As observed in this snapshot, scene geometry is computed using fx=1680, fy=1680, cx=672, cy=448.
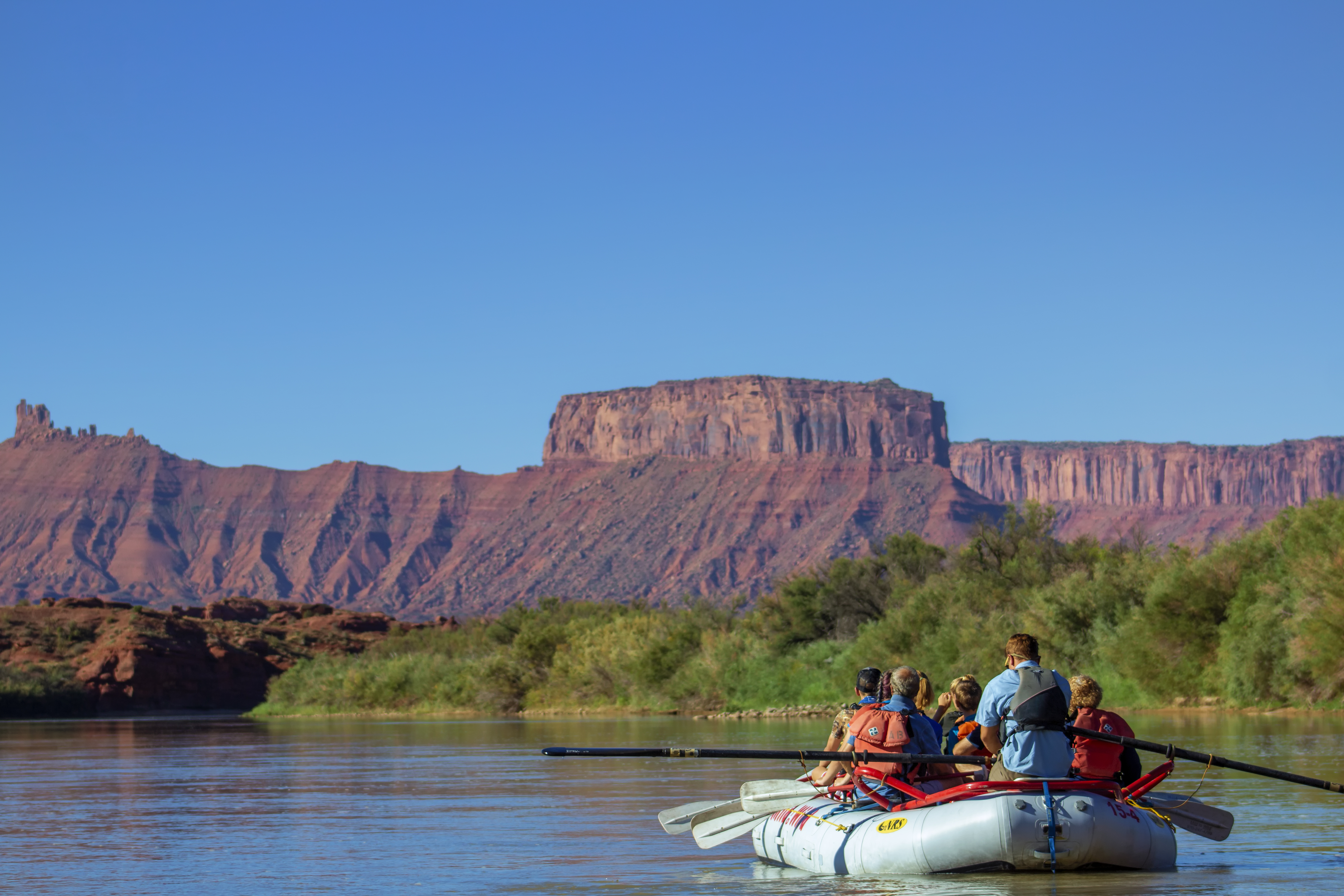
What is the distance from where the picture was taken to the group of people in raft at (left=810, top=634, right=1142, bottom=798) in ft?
41.8

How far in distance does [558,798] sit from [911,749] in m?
10.5

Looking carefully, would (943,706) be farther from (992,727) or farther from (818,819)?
(992,727)

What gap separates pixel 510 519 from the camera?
186625mm

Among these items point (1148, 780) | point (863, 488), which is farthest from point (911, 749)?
point (863, 488)

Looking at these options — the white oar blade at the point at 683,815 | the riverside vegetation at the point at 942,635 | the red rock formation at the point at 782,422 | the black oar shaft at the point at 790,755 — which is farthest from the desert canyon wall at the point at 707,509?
the black oar shaft at the point at 790,755

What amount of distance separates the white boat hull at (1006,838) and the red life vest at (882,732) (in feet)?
1.70

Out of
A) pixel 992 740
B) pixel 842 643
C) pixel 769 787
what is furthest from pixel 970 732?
pixel 842 643

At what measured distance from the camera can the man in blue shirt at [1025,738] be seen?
12.8 metres

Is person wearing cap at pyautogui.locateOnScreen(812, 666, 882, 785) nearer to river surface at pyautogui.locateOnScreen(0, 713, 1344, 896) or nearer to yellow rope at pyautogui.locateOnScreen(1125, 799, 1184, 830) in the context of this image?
river surface at pyautogui.locateOnScreen(0, 713, 1344, 896)

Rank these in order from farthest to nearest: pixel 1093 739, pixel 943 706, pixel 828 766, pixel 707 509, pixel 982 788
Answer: pixel 707 509 < pixel 943 706 < pixel 828 766 < pixel 1093 739 < pixel 982 788

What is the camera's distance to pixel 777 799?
16.0 metres

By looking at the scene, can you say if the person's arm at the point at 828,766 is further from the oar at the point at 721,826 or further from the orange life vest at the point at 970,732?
the orange life vest at the point at 970,732

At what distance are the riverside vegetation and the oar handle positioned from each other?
2158 cm

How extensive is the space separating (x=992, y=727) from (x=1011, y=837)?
974 millimetres
